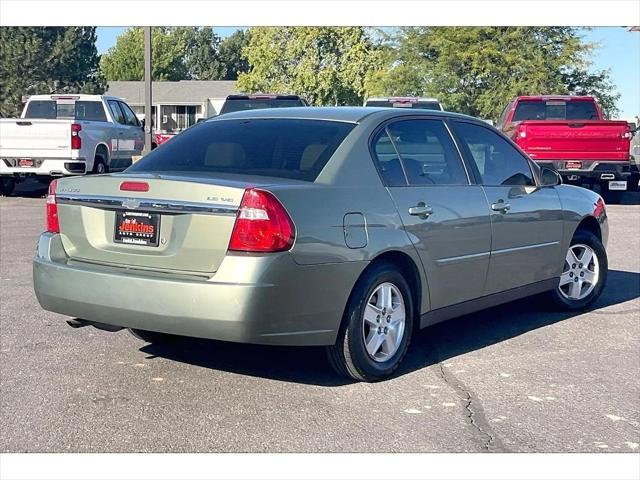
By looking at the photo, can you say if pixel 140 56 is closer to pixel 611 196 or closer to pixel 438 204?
pixel 611 196

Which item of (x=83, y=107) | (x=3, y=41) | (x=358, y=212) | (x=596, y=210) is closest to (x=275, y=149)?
(x=358, y=212)

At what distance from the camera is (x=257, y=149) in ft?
17.4

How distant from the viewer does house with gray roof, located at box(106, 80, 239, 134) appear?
62250mm

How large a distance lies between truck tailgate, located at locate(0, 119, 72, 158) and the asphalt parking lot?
34.7 ft

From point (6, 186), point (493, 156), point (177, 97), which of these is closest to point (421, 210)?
point (493, 156)

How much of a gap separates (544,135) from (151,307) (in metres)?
12.4

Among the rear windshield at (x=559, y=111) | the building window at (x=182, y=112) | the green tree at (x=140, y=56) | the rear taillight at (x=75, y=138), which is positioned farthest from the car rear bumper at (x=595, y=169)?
the green tree at (x=140, y=56)

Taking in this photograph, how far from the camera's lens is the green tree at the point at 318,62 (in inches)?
2014

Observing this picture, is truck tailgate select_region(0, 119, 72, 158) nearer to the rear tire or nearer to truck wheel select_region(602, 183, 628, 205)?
truck wheel select_region(602, 183, 628, 205)

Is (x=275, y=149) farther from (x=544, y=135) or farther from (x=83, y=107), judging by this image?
(x=83, y=107)

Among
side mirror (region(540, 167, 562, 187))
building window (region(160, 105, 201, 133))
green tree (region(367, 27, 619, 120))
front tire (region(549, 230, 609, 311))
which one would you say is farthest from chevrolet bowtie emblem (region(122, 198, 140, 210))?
building window (region(160, 105, 201, 133))

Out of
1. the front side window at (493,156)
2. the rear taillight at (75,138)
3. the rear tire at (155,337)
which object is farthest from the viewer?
the rear taillight at (75,138)

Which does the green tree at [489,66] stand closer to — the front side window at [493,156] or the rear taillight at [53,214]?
the front side window at [493,156]

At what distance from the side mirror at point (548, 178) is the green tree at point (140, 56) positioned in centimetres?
7238
